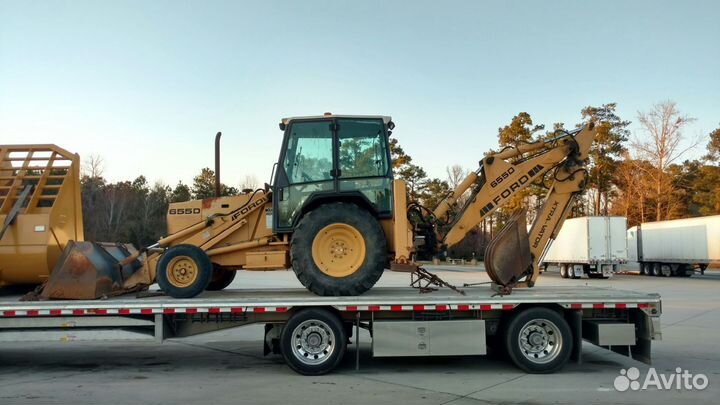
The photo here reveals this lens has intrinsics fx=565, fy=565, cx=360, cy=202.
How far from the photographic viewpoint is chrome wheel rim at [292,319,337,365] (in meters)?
8.17

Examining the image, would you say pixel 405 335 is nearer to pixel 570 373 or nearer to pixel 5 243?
pixel 570 373

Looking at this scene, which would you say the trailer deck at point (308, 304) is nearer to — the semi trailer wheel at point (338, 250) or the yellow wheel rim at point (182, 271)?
the semi trailer wheel at point (338, 250)

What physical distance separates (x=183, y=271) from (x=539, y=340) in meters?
5.48

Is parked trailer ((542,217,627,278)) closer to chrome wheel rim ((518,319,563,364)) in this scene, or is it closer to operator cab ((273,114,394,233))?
chrome wheel rim ((518,319,563,364))

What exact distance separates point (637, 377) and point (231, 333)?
335 inches

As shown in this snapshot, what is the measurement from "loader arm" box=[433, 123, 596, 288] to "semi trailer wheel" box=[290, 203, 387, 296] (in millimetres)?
1473

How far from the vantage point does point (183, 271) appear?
872 centimetres

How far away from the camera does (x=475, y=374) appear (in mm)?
8344

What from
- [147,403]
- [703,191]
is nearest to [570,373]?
[147,403]

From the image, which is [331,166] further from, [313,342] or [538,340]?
[538,340]

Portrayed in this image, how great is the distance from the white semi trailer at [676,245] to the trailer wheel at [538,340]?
27417mm

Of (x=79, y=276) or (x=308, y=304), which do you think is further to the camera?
(x=79, y=276)

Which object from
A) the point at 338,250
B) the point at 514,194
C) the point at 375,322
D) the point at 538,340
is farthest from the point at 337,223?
the point at 538,340

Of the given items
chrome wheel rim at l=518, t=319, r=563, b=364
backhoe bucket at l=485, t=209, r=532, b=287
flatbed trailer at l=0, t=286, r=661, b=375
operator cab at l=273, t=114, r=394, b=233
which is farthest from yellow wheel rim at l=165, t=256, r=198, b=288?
chrome wheel rim at l=518, t=319, r=563, b=364
